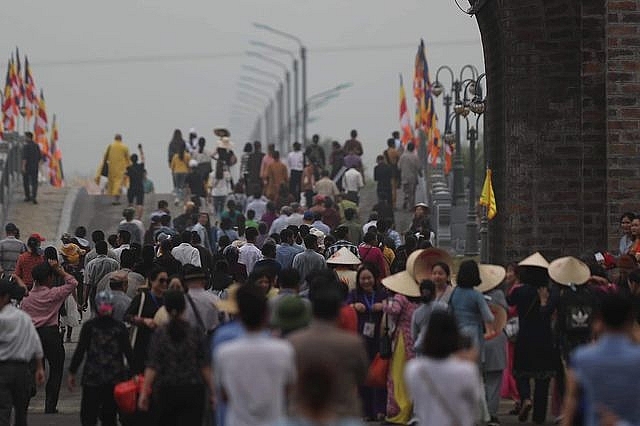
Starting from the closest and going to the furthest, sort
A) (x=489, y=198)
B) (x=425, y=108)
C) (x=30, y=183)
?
(x=489, y=198) → (x=30, y=183) → (x=425, y=108)

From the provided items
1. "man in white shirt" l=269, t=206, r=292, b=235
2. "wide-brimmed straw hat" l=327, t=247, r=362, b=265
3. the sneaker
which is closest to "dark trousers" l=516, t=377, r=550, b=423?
the sneaker

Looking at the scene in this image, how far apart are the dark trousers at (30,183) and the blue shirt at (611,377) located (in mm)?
33645

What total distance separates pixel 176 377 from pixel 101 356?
193 centimetres

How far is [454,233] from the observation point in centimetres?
3984

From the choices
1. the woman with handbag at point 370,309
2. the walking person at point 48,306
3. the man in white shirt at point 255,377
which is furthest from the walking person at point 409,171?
the man in white shirt at point 255,377

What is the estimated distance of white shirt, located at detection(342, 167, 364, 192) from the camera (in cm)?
4112

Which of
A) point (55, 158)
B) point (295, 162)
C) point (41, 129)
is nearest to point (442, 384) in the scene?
→ point (295, 162)

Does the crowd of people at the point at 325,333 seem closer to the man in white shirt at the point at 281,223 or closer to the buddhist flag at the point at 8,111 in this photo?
the man in white shirt at the point at 281,223

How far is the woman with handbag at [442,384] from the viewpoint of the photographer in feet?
35.9

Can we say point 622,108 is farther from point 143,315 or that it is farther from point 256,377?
point 256,377

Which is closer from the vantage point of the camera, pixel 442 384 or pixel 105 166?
pixel 442 384

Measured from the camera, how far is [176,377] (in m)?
13.4

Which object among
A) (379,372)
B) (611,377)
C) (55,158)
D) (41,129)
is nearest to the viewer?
(611,377)

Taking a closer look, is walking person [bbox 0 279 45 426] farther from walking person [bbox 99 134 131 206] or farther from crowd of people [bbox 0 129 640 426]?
walking person [bbox 99 134 131 206]
